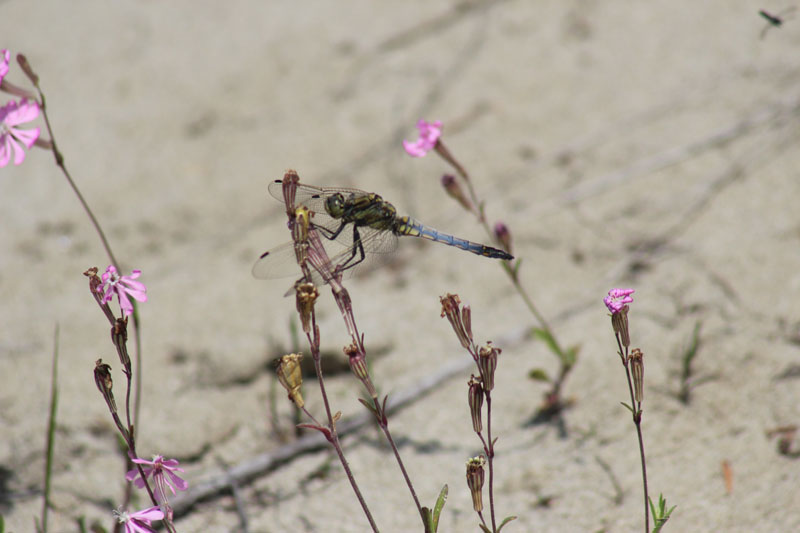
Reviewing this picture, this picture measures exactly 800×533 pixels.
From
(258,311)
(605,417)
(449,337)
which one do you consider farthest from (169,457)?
(605,417)

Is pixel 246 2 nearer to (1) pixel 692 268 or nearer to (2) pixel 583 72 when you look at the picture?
(2) pixel 583 72

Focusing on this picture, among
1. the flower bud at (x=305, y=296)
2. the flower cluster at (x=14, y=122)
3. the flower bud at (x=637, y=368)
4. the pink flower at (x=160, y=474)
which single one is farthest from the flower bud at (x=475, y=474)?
the flower cluster at (x=14, y=122)

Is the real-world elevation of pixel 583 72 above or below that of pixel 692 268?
above

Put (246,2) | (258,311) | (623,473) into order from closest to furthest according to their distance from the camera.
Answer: (623,473)
(258,311)
(246,2)

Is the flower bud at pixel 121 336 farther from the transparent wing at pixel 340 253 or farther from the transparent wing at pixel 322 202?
the transparent wing at pixel 322 202

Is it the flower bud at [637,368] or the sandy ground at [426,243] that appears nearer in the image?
the flower bud at [637,368]

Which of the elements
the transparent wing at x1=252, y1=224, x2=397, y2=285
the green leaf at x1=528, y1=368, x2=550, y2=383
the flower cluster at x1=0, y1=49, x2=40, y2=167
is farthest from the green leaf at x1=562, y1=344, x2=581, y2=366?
the flower cluster at x1=0, y1=49, x2=40, y2=167
